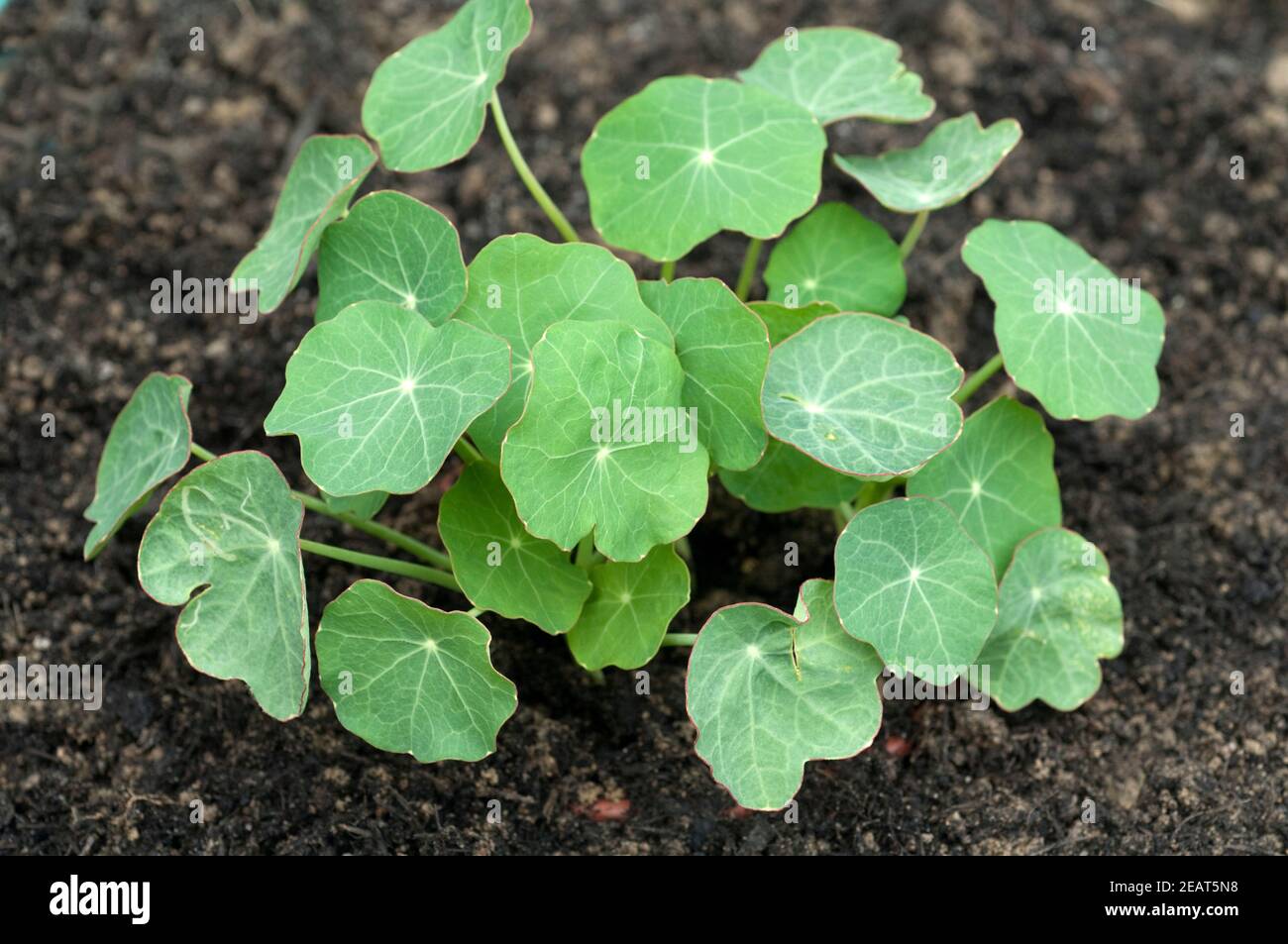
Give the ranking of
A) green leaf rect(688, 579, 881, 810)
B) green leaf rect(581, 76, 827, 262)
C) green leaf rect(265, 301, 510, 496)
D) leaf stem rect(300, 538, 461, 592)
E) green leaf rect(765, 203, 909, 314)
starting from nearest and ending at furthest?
green leaf rect(265, 301, 510, 496)
green leaf rect(688, 579, 881, 810)
leaf stem rect(300, 538, 461, 592)
green leaf rect(581, 76, 827, 262)
green leaf rect(765, 203, 909, 314)

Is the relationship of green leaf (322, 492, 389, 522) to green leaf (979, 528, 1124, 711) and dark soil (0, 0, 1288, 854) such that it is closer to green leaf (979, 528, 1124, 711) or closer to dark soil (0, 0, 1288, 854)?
dark soil (0, 0, 1288, 854)

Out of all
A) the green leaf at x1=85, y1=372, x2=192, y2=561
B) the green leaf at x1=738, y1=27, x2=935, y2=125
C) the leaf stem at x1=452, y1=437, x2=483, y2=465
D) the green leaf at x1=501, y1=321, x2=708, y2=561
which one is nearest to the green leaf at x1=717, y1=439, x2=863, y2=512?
the green leaf at x1=501, y1=321, x2=708, y2=561

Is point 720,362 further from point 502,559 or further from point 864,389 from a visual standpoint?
point 502,559

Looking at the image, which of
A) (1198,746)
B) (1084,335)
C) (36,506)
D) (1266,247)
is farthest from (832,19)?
(36,506)

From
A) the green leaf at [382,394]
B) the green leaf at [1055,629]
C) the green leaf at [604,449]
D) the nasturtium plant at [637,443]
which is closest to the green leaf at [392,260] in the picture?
the nasturtium plant at [637,443]

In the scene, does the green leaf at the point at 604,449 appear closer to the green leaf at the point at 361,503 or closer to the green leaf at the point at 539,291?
the green leaf at the point at 539,291

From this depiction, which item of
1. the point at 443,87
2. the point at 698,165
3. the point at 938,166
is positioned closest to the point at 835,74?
the point at 938,166
